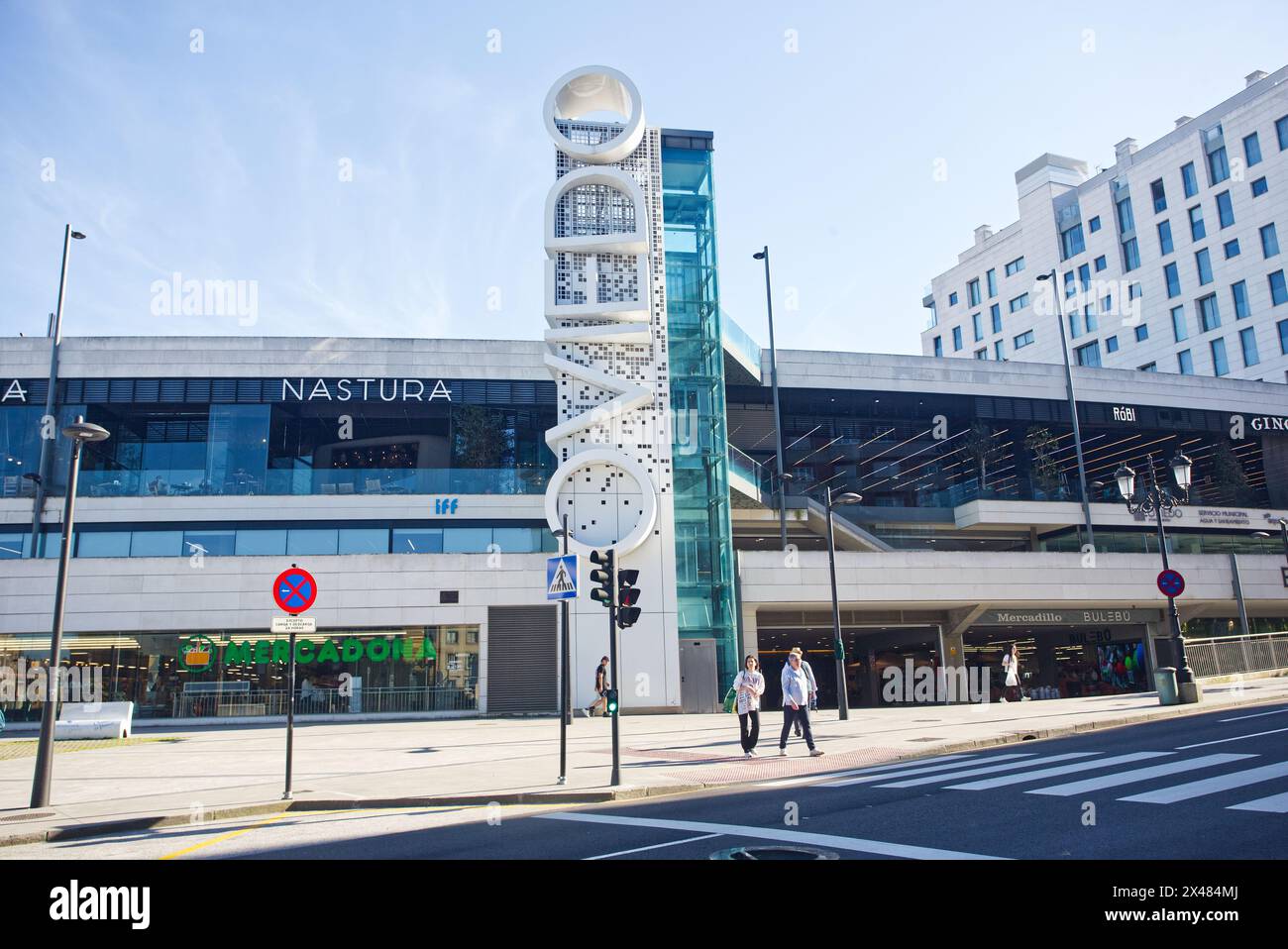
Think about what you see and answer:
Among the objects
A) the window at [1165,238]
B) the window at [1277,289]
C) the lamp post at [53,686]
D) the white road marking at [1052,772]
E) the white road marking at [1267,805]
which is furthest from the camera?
the window at [1165,238]

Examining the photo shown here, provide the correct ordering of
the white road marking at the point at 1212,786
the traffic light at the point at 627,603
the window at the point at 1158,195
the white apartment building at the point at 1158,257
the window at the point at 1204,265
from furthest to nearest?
the window at the point at 1158,195, the window at the point at 1204,265, the white apartment building at the point at 1158,257, the traffic light at the point at 627,603, the white road marking at the point at 1212,786

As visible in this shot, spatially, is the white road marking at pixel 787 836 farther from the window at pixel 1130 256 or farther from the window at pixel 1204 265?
the window at pixel 1130 256

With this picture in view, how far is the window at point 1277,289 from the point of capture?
2346 inches

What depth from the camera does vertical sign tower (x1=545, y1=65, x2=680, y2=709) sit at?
94.0 ft

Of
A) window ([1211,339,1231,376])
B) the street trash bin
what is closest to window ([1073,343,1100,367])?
window ([1211,339,1231,376])

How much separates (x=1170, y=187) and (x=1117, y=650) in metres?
44.1

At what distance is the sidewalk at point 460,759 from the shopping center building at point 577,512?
3.09 meters

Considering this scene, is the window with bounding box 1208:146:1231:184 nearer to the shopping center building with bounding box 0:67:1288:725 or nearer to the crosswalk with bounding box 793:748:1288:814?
the shopping center building with bounding box 0:67:1288:725

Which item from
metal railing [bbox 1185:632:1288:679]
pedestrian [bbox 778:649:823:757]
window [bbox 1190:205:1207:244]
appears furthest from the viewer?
window [bbox 1190:205:1207:244]

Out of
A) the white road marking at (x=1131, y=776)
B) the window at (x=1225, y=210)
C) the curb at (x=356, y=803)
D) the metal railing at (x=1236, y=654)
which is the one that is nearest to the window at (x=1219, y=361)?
the window at (x=1225, y=210)

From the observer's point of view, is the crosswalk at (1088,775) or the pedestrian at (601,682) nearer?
the crosswalk at (1088,775)

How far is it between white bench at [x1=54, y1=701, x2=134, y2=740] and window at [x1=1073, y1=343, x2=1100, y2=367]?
71.6 metres

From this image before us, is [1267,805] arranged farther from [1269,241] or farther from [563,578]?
[1269,241]
